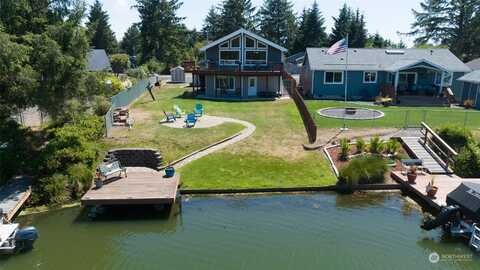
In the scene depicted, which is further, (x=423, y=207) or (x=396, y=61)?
(x=396, y=61)

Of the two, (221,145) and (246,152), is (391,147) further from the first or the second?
(221,145)

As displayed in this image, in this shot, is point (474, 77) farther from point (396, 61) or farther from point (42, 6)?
point (42, 6)

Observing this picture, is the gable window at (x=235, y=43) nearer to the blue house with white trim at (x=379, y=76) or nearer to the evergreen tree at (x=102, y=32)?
the blue house with white trim at (x=379, y=76)

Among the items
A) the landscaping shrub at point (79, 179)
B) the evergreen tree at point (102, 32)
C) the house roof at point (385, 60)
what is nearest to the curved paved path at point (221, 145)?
the landscaping shrub at point (79, 179)

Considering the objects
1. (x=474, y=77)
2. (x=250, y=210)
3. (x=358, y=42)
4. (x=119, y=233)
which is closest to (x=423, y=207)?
(x=250, y=210)

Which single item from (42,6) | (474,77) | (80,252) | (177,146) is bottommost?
(80,252)

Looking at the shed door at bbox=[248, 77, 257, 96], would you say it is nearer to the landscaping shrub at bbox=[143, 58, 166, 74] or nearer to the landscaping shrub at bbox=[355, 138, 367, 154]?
the landscaping shrub at bbox=[355, 138, 367, 154]

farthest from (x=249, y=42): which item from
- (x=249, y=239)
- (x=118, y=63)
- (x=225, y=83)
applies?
(x=118, y=63)

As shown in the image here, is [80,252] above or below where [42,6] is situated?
below
